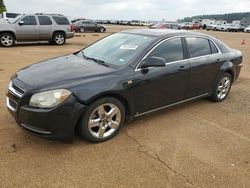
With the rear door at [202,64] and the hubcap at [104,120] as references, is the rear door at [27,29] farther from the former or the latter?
the hubcap at [104,120]

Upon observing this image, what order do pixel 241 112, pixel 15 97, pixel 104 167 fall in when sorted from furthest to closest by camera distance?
pixel 241 112 < pixel 15 97 < pixel 104 167

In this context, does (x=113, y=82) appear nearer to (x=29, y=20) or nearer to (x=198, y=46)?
(x=198, y=46)

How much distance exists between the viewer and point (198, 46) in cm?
529

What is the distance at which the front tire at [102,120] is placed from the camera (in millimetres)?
3735

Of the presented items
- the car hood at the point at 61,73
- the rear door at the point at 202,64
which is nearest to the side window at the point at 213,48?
the rear door at the point at 202,64

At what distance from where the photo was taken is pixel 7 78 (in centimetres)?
736

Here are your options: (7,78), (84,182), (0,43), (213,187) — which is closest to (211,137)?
→ (213,187)

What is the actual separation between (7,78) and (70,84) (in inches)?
177

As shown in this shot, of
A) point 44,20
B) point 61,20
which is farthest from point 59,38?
point 44,20

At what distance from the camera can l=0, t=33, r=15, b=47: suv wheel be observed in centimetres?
1389

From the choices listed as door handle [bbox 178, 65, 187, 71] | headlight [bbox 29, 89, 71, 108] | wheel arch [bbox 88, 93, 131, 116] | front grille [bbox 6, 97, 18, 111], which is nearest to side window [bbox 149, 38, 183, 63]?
door handle [bbox 178, 65, 187, 71]

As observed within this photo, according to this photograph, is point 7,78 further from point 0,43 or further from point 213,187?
point 0,43

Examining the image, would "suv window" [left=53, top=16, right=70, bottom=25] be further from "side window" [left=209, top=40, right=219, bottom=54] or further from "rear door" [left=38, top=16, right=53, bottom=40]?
"side window" [left=209, top=40, right=219, bottom=54]

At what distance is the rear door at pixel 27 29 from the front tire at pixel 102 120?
12.0 meters
